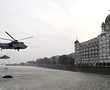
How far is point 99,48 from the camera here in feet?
424

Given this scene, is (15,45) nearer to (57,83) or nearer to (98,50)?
(57,83)

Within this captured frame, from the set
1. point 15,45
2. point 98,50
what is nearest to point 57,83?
point 15,45

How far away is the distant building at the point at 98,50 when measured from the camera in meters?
121

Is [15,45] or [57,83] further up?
[15,45]

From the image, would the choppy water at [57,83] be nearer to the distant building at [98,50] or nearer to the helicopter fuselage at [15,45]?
the helicopter fuselage at [15,45]

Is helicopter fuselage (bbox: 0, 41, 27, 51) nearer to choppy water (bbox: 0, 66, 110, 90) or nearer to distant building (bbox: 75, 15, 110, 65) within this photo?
choppy water (bbox: 0, 66, 110, 90)

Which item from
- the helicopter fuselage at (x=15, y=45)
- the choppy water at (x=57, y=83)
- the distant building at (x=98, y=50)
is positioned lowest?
the choppy water at (x=57, y=83)

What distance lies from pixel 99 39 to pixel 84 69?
987 inches

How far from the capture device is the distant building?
12064 cm

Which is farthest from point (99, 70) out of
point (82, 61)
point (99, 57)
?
point (82, 61)

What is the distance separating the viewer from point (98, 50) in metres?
131

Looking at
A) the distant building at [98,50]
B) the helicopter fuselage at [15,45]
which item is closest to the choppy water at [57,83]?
the helicopter fuselage at [15,45]

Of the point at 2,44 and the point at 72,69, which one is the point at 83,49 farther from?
the point at 2,44

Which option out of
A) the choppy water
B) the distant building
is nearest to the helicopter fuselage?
the choppy water
